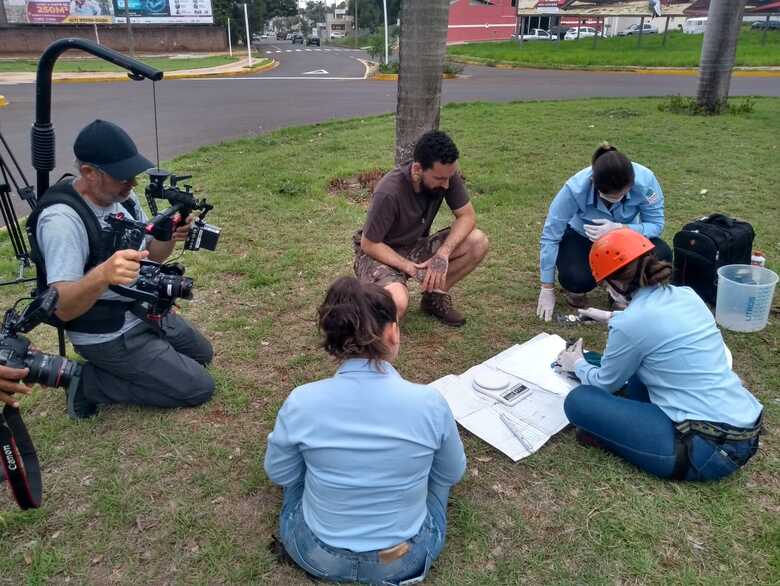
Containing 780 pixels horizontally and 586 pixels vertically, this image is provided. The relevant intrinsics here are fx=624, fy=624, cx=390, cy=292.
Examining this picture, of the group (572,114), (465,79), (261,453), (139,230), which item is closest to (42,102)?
(139,230)

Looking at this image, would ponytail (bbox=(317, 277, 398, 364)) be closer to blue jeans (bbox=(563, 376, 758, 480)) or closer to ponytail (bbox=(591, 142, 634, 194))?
blue jeans (bbox=(563, 376, 758, 480))

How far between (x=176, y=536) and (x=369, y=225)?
2.11 metres

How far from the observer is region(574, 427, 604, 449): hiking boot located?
302 cm

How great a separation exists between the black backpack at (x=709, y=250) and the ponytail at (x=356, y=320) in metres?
3.05

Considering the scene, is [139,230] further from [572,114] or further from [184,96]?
[184,96]

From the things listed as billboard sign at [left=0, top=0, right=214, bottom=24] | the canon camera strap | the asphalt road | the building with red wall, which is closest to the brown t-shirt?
the canon camera strap

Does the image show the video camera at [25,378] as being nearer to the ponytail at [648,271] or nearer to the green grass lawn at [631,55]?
the ponytail at [648,271]

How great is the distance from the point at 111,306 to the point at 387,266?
165cm

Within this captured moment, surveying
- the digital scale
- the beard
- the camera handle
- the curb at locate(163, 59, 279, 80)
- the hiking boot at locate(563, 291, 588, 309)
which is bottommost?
the digital scale

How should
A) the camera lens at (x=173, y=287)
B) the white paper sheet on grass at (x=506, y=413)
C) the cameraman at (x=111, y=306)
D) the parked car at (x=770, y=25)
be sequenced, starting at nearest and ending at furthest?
the cameraman at (x=111, y=306), the camera lens at (x=173, y=287), the white paper sheet on grass at (x=506, y=413), the parked car at (x=770, y=25)

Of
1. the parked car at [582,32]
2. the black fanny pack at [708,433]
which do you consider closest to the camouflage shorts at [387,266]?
the black fanny pack at [708,433]

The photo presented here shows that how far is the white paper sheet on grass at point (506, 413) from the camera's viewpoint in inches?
121

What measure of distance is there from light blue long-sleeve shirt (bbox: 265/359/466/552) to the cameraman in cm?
114

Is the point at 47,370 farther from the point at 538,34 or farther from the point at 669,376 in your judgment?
the point at 538,34
